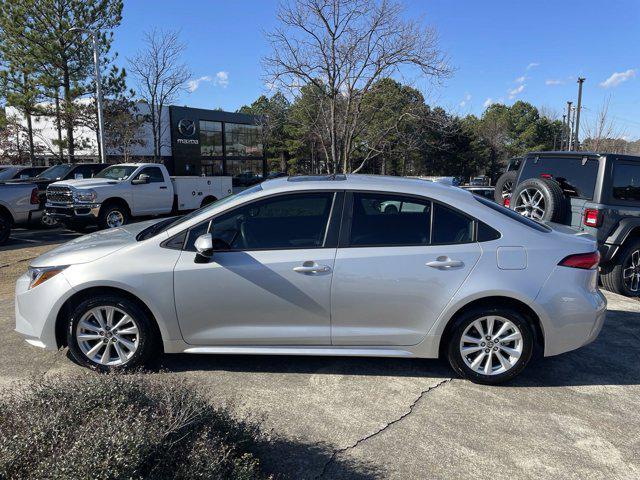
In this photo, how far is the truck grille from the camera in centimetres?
1163

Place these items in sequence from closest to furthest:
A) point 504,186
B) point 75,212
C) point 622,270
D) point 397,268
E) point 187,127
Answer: point 397,268, point 622,270, point 504,186, point 75,212, point 187,127

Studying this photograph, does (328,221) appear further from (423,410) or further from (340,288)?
(423,410)

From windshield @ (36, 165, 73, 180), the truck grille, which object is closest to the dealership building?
windshield @ (36, 165, 73, 180)

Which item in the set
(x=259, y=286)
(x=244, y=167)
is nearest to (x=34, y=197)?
(x=259, y=286)

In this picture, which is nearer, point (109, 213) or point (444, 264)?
point (444, 264)

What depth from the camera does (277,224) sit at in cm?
411

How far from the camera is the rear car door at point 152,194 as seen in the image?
12.9 metres

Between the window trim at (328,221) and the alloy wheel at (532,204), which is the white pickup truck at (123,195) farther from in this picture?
the alloy wheel at (532,204)

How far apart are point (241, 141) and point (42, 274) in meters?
49.2

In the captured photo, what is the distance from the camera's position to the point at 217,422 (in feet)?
8.11

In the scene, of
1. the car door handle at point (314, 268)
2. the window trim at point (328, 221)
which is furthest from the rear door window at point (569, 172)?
the car door handle at point (314, 268)

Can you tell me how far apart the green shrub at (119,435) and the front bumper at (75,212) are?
1016cm

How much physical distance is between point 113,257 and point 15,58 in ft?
76.1

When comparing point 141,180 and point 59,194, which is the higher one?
point 141,180
